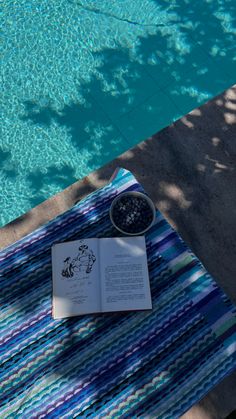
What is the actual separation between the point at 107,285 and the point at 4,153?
274cm

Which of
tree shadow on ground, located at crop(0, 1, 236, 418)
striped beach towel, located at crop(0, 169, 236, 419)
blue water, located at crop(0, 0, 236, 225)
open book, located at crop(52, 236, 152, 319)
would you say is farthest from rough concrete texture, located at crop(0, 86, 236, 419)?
open book, located at crop(52, 236, 152, 319)

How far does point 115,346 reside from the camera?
7.89 feet

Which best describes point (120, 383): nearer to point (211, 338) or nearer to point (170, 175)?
point (211, 338)

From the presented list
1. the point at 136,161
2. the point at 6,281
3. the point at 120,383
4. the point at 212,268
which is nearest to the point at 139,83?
the point at 136,161

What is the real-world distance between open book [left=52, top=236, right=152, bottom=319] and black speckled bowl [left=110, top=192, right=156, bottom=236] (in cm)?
7

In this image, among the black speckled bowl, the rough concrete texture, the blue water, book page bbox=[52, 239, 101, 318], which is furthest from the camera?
the blue water

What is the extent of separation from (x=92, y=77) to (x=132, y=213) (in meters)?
3.01

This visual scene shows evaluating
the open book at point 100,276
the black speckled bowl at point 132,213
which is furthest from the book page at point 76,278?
the black speckled bowl at point 132,213

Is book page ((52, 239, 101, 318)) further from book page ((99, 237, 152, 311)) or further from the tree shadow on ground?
the tree shadow on ground

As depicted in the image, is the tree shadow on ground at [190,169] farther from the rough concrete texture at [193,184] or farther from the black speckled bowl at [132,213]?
the black speckled bowl at [132,213]

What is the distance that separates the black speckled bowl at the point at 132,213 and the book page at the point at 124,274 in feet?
0.23

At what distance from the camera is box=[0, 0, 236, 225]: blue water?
4.70 metres

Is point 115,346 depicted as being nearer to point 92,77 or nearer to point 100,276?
point 100,276

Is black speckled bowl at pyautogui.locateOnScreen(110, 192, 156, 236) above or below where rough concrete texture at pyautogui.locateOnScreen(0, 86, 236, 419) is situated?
above
